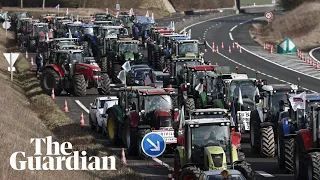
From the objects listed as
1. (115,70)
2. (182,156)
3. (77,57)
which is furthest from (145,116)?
(115,70)

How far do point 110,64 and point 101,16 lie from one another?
3332 cm

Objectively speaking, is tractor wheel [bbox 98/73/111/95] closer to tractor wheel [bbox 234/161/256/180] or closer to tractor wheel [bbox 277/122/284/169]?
tractor wheel [bbox 277/122/284/169]

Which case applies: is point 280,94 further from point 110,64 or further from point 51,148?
point 110,64

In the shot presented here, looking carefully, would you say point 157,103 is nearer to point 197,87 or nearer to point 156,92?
point 156,92

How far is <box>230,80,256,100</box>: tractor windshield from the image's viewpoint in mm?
33469

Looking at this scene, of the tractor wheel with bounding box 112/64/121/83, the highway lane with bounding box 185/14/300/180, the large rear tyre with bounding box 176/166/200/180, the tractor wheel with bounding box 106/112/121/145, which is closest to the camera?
the large rear tyre with bounding box 176/166/200/180

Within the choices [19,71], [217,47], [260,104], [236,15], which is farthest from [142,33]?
[236,15]

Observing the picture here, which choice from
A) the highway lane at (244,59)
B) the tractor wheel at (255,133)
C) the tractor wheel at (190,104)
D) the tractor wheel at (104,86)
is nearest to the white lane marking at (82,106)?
the tractor wheel at (104,86)

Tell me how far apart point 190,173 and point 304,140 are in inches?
142

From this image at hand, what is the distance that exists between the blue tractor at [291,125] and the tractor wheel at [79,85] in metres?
20.9

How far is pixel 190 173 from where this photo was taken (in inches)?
853

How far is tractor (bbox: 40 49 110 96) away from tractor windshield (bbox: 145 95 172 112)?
1693 cm

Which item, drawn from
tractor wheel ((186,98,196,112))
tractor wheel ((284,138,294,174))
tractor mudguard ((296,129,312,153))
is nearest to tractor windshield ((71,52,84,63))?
tractor wheel ((186,98,196,112))

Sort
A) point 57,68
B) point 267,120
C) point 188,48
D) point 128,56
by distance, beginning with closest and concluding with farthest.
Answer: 1. point 267,120
2. point 57,68
3. point 128,56
4. point 188,48
